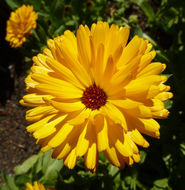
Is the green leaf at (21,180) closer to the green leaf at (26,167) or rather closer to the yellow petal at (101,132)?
the green leaf at (26,167)

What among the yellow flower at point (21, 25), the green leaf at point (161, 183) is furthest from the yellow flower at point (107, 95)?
the yellow flower at point (21, 25)

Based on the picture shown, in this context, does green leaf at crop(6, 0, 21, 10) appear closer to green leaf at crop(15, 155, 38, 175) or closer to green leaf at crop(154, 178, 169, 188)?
green leaf at crop(15, 155, 38, 175)

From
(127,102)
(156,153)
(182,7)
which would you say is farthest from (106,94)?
(182,7)

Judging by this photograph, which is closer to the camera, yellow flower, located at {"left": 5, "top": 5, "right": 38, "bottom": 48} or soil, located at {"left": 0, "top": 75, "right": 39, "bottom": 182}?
yellow flower, located at {"left": 5, "top": 5, "right": 38, "bottom": 48}

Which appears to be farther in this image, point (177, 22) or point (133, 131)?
point (177, 22)

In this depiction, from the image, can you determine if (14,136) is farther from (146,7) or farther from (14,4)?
(146,7)

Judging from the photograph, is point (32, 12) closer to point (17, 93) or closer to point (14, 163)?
point (17, 93)

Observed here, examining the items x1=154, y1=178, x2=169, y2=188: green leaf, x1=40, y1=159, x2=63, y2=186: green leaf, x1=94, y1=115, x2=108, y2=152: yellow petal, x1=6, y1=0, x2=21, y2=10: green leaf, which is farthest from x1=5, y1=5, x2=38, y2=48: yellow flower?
x1=154, y1=178, x2=169, y2=188: green leaf
